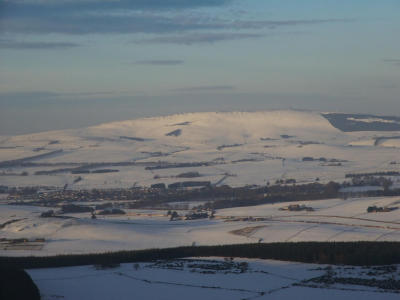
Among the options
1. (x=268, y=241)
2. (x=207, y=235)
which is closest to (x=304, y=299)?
(x=268, y=241)

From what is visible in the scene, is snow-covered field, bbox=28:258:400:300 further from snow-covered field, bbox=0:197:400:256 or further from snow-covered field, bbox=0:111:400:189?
snow-covered field, bbox=0:111:400:189

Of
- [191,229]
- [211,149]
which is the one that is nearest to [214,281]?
[191,229]

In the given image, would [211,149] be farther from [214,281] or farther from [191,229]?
[214,281]

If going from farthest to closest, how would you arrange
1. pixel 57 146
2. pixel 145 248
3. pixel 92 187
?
pixel 57 146
pixel 92 187
pixel 145 248

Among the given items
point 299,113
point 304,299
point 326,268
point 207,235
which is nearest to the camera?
point 304,299

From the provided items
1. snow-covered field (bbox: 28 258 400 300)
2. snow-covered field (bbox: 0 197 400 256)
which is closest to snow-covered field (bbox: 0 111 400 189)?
snow-covered field (bbox: 0 197 400 256)

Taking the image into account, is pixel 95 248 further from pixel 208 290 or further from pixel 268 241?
pixel 208 290

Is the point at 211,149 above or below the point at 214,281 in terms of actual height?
above
